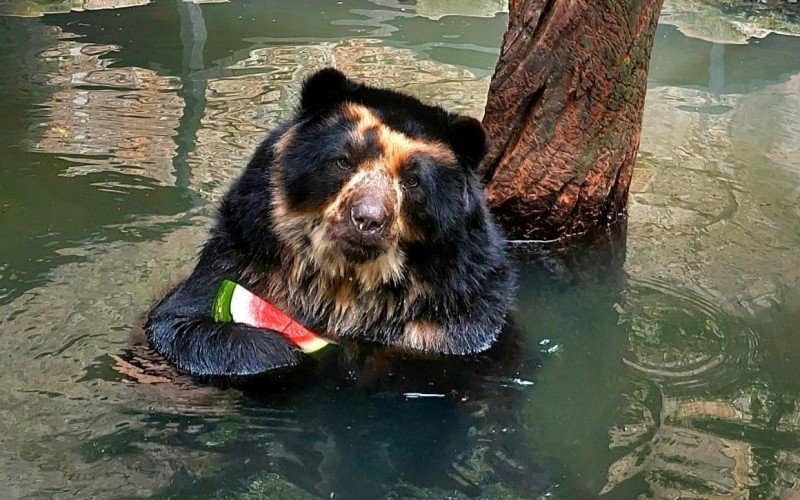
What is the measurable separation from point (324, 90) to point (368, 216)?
2.33ft

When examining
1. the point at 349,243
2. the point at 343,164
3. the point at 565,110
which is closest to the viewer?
the point at 349,243

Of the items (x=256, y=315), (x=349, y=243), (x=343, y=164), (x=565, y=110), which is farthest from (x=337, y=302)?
(x=565, y=110)

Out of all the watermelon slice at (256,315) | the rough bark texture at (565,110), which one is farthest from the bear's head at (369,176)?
the rough bark texture at (565,110)

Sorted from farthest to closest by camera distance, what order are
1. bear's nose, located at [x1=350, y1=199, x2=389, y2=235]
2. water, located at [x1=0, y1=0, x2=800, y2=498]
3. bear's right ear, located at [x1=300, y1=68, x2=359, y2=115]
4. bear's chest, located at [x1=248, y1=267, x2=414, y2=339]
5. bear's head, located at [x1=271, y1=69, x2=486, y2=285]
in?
bear's chest, located at [x1=248, y1=267, x2=414, y2=339] < bear's right ear, located at [x1=300, y1=68, x2=359, y2=115] < bear's head, located at [x1=271, y1=69, x2=486, y2=285] < bear's nose, located at [x1=350, y1=199, x2=389, y2=235] < water, located at [x1=0, y1=0, x2=800, y2=498]

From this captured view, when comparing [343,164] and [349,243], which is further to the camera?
[343,164]

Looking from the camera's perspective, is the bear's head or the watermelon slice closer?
the bear's head

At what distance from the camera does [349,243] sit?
341cm

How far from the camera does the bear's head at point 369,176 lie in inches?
136

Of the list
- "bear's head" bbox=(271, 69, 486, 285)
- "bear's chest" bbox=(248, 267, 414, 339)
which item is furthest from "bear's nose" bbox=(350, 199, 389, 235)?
"bear's chest" bbox=(248, 267, 414, 339)

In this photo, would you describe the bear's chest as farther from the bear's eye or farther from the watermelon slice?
the bear's eye

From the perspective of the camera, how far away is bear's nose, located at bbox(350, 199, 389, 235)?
10.8 ft

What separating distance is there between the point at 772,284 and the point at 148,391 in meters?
3.27

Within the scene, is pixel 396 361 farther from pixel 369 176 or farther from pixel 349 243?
pixel 369 176

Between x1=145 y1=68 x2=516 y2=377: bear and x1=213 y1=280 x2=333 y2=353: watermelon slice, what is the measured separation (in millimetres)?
42
